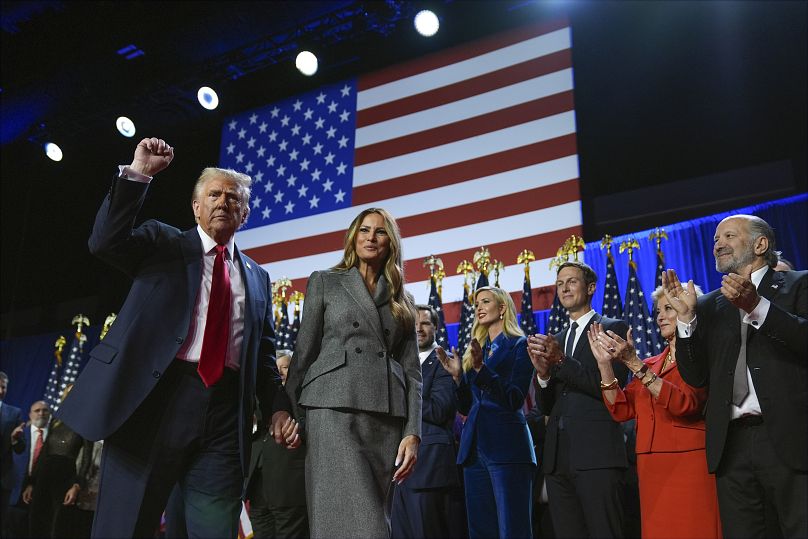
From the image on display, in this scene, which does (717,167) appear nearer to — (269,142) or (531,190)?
(531,190)

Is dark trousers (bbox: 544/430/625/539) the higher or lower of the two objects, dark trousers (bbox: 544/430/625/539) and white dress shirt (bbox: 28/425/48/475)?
the lower

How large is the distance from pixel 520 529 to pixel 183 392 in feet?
6.89

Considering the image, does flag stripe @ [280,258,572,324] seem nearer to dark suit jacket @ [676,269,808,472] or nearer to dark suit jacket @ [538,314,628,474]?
dark suit jacket @ [538,314,628,474]

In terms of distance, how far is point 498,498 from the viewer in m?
3.63

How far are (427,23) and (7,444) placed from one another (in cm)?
515

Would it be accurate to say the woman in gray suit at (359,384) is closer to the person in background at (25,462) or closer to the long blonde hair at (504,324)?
the long blonde hair at (504,324)

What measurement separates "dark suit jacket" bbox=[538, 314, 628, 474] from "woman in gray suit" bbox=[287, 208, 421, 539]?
4.05 ft

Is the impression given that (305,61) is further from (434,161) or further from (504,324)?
(504,324)

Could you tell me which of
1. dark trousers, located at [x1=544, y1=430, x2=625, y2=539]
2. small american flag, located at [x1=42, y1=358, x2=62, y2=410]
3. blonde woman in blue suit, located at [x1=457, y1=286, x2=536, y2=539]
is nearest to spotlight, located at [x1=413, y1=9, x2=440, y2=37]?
blonde woman in blue suit, located at [x1=457, y1=286, x2=536, y2=539]

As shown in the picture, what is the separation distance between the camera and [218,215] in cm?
238

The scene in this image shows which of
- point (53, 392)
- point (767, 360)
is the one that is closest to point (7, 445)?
point (53, 392)

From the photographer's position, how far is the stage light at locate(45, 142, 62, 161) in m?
8.48

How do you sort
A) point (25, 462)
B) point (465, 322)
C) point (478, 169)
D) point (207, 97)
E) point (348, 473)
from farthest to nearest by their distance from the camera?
point (207, 97) → point (478, 169) → point (25, 462) → point (465, 322) → point (348, 473)

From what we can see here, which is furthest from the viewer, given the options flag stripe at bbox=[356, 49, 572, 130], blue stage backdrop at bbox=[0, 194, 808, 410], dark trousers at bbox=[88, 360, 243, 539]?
flag stripe at bbox=[356, 49, 572, 130]
